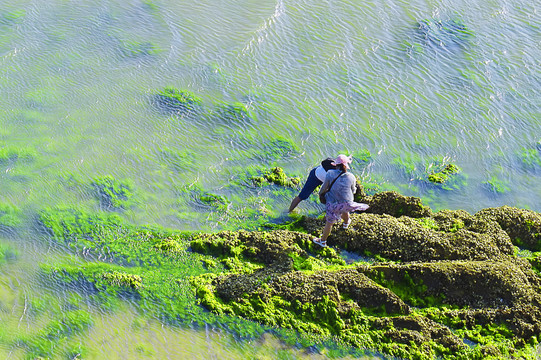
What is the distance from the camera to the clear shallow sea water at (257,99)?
36.2ft

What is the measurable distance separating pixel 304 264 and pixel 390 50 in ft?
29.9

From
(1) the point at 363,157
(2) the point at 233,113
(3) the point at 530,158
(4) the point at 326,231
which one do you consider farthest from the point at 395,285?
(3) the point at 530,158

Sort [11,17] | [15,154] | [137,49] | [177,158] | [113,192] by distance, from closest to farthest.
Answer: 1. [113,192]
2. [15,154]
3. [177,158]
4. [137,49]
5. [11,17]

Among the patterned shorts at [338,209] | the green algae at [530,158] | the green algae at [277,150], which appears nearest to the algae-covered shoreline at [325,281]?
the patterned shorts at [338,209]

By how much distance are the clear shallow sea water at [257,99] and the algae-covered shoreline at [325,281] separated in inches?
24.1

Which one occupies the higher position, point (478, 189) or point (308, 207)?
point (478, 189)

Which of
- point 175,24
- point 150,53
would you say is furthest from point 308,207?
point 175,24

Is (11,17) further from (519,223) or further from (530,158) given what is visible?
(530,158)

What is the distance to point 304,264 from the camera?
9117 mm

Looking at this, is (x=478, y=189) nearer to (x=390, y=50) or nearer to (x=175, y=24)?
(x=390, y=50)

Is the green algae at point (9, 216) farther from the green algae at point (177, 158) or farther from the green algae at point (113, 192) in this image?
the green algae at point (177, 158)

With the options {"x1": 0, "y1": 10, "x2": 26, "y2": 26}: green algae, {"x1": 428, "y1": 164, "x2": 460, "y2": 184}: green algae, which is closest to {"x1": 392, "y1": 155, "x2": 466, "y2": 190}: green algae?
{"x1": 428, "y1": 164, "x2": 460, "y2": 184}: green algae

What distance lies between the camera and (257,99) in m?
13.7

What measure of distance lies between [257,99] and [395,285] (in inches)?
261
